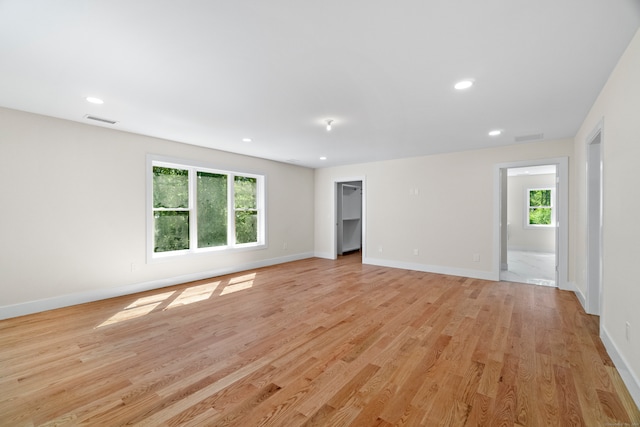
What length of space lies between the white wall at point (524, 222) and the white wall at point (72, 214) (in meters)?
9.66

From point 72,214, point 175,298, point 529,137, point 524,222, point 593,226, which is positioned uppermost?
point 529,137

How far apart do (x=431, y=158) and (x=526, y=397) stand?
4.65m

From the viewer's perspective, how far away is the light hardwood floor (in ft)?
5.58

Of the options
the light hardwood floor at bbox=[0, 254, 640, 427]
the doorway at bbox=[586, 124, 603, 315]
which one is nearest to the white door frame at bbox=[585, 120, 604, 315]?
the doorway at bbox=[586, 124, 603, 315]

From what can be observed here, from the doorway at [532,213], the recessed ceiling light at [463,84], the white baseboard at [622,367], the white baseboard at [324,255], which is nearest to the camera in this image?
the white baseboard at [622,367]

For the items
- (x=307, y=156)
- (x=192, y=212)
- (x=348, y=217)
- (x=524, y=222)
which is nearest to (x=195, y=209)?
(x=192, y=212)

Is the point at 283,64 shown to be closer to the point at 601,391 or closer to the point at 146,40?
the point at 146,40

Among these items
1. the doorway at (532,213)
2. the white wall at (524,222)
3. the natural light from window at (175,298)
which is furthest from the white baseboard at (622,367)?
the white wall at (524,222)

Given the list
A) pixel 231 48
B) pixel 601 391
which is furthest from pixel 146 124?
pixel 601 391

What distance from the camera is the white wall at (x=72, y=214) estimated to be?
3.29 meters

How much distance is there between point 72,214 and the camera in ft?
12.1

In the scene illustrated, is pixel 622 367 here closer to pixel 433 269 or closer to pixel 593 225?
pixel 593 225

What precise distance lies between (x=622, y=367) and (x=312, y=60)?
3.34 m

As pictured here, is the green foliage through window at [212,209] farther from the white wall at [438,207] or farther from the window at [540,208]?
the window at [540,208]
